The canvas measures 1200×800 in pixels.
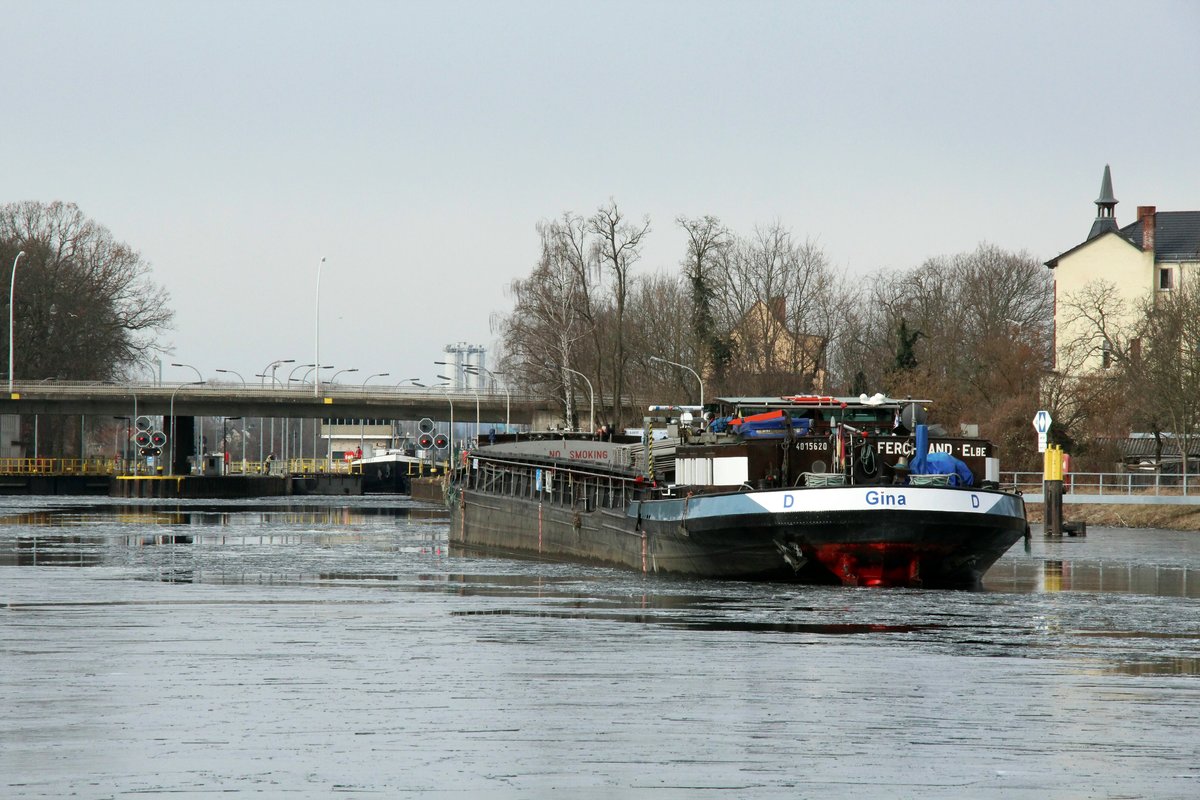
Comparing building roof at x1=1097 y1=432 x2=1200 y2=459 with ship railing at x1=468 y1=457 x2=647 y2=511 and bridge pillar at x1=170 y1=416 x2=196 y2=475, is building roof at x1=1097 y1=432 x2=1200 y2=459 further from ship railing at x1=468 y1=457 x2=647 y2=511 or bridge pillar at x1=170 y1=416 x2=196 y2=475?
bridge pillar at x1=170 y1=416 x2=196 y2=475

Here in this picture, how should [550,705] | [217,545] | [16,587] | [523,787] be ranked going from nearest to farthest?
[523,787] < [550,705] < [16,587] < [217,545]

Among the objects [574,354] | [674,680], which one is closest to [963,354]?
[574,354]

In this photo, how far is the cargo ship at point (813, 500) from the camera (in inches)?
958

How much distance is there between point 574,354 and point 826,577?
5783cm

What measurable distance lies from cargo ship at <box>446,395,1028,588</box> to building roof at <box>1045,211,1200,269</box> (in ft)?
211

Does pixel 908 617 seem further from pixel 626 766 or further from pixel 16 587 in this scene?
pixel 16 587

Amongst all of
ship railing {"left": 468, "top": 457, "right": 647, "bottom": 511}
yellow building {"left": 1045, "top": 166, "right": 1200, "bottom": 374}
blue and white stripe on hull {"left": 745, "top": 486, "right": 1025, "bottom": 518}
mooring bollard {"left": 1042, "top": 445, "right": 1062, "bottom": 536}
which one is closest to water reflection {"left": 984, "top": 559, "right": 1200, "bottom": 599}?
blue and white stripe on hull {"left": 745, "top": 486, "right": 1025, "bottom": 518}

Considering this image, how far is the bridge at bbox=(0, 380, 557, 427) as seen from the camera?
311 ft

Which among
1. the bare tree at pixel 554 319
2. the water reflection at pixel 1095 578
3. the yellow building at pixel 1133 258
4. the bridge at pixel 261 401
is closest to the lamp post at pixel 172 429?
the bridge at pixel 261 401

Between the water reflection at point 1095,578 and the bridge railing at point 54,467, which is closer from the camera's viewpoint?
the water reflection at point 1095,578

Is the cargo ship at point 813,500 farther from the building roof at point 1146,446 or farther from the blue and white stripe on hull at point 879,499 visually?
the building roof at point 1146,446

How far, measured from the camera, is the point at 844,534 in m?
Result: 24.4

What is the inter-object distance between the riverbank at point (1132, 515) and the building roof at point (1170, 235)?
39979 millimetres

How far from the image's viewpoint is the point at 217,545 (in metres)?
38.1
